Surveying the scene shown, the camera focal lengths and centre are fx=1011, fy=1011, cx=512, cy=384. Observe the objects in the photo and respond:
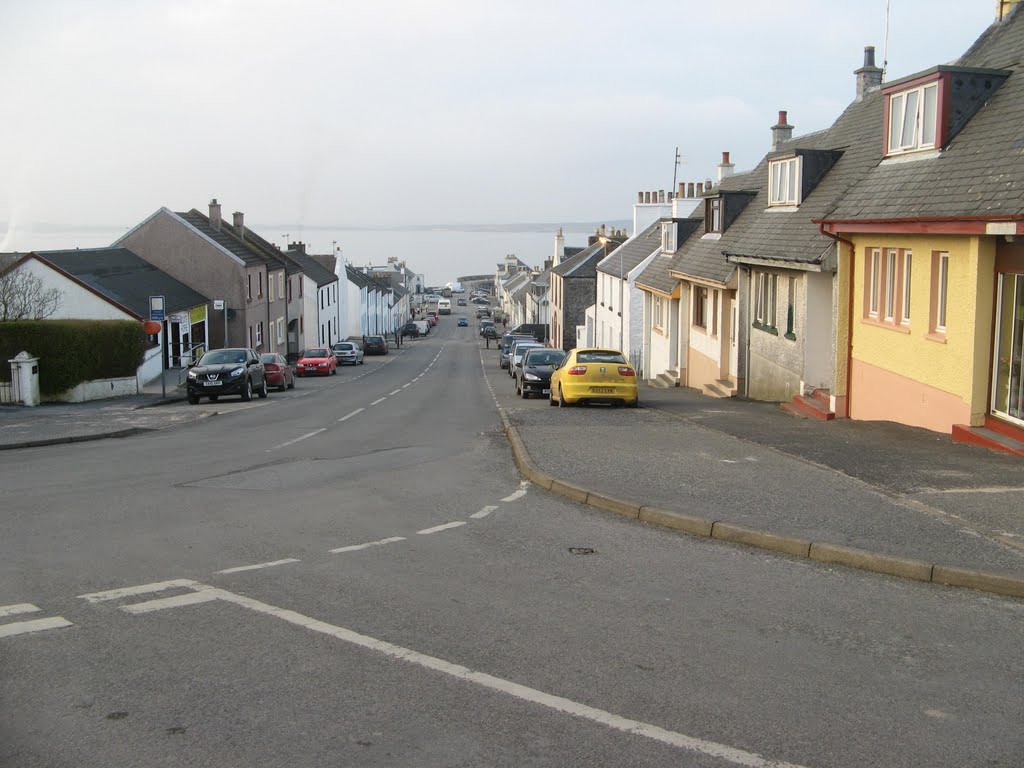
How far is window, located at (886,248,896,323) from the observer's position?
1659 centimetres

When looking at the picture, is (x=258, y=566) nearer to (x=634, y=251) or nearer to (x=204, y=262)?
(x=634, y=251)

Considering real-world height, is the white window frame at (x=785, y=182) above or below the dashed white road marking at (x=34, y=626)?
above

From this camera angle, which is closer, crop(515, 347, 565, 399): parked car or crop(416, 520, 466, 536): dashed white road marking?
crop(416, 520, 466, 536): dashed white road marking

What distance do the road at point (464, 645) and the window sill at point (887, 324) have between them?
678cm

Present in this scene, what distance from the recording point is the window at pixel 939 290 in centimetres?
1467

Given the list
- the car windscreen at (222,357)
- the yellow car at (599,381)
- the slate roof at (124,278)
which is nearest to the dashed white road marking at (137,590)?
the yellow car at (599,381)

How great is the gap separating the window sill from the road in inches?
267

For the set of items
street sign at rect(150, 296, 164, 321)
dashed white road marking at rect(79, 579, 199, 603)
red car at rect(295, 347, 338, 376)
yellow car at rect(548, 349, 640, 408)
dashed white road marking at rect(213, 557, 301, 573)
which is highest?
street sign at rect(150, 296, 164, 321)

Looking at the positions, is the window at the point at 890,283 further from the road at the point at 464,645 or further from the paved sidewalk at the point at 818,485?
the road at the point at 464,645

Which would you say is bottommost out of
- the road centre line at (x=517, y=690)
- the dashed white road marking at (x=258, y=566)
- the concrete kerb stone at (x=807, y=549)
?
the dashed white road marking at (x=258, y=566)

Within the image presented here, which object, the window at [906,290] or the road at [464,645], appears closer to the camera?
the road at [464,645]

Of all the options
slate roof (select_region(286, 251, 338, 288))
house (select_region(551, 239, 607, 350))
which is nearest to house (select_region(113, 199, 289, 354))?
slate roof (select_region(286, 251, 338, 288))

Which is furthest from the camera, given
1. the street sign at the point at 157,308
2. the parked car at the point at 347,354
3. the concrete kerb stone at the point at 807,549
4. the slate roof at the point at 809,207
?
the parked car at the point at 347,354

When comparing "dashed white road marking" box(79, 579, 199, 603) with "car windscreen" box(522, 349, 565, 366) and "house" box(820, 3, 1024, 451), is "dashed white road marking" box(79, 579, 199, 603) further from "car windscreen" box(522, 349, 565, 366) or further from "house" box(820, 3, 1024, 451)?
"car windscreen" box(522, 349, 565, 366)
